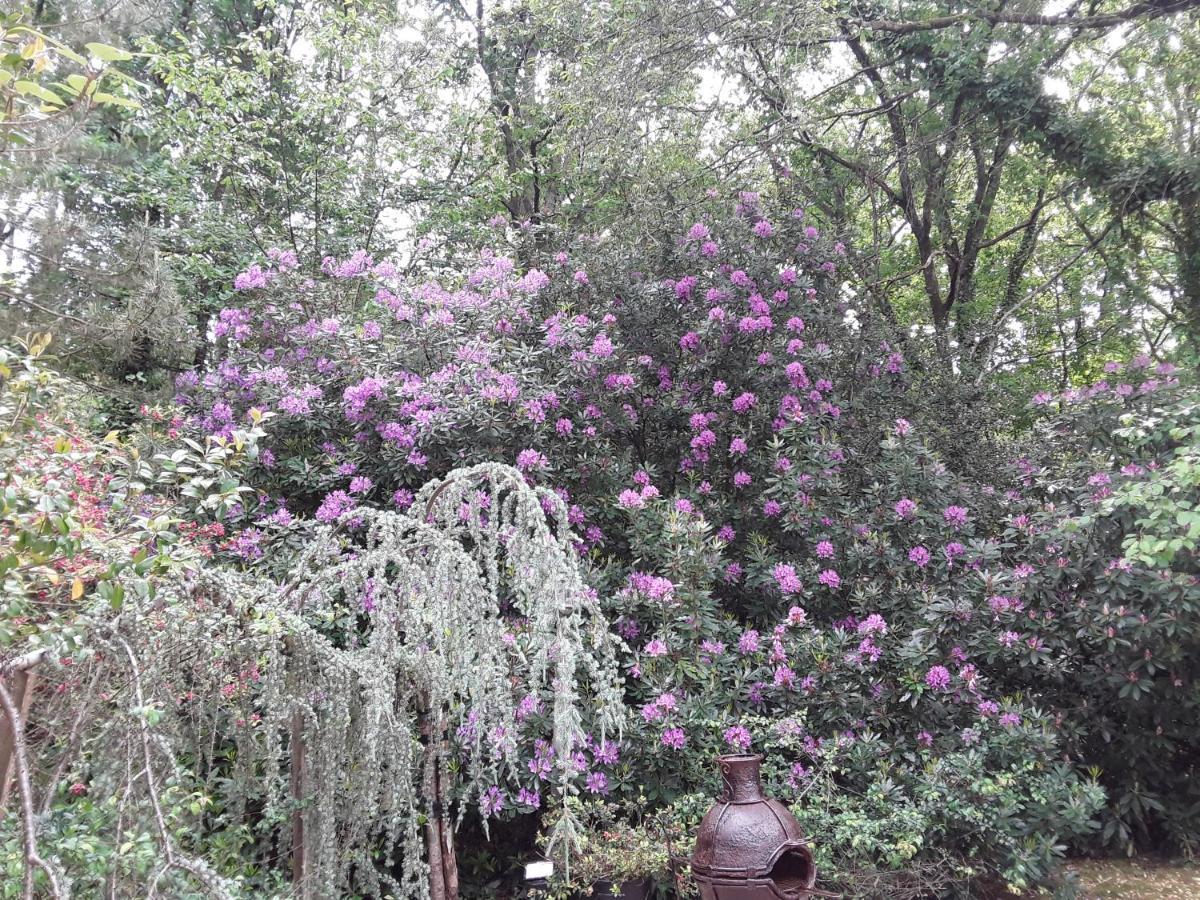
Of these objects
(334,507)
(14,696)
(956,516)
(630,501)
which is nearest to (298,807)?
(14,696)

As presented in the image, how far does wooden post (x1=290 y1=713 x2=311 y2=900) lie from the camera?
7.07 feet

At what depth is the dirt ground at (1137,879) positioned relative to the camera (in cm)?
362

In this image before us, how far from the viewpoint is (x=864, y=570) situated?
4219mm

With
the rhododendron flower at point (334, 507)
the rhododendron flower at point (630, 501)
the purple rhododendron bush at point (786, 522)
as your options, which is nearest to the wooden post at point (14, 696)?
the purple rhododendron bush at point (786, 522)

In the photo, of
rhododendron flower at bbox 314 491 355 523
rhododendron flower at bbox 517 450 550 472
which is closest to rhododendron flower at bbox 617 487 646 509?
rhododendron flower at bbox 517 450 550 472

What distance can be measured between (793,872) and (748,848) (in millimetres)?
319

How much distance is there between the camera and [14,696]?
1.73 metres

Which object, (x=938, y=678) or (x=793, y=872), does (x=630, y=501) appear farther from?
(x=793, y=872)

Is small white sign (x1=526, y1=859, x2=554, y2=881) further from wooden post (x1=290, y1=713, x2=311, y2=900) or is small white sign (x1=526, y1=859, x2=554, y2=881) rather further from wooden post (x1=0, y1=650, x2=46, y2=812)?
wooden post (x1=0, y1=650, x2=46, y2=812)

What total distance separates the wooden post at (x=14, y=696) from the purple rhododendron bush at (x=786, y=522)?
1266 mm

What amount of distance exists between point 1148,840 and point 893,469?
87.2 inches

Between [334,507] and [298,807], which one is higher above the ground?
[334,507]

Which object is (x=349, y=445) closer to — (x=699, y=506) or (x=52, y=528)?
(x=699, y=506)

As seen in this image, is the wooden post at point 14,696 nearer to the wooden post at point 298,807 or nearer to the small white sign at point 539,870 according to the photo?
the wooden post at point 298,807
